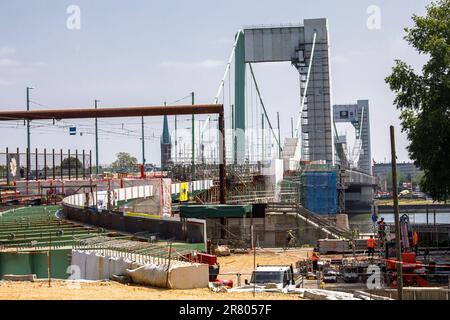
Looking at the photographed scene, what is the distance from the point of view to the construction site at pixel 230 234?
19.6m

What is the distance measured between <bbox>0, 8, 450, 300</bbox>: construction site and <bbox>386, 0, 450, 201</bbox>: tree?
3172 mm

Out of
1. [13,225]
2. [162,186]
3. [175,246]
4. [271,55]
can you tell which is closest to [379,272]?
[175,246]

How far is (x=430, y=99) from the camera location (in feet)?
107

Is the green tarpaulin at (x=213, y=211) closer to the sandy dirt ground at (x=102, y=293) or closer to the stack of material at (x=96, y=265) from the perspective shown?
the stack of material at (x=96, y=265)

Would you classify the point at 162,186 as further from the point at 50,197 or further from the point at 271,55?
the point at 271,55

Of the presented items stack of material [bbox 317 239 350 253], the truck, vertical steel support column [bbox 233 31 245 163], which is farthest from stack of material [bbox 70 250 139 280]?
vertical steel support column [bbox 233 31 245 163]

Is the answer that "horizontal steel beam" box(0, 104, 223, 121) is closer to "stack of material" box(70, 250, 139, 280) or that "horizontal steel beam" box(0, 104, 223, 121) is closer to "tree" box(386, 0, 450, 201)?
"tree" box(386, 0, 450, 201)

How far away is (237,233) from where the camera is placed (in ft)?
141

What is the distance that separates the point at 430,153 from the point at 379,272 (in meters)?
8.32

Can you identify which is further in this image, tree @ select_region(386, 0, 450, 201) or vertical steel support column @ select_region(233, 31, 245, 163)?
vertical steel support column @ select_region(233, 31, 245, 163)

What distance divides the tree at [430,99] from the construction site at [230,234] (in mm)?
3172

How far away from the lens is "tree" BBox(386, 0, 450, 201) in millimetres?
31266

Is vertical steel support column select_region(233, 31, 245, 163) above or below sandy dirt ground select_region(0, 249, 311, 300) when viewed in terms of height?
above

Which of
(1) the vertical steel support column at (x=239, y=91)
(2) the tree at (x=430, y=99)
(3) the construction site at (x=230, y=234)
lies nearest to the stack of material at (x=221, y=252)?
(3) the construction site at (x=230, y=234)
